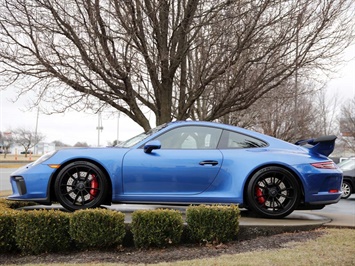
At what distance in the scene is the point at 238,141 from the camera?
5.93m

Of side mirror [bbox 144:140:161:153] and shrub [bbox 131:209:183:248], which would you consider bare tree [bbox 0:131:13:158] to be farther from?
shrub [bbox 131:209:183:248]

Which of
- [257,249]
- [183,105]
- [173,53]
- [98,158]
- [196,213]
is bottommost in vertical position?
[257,249]

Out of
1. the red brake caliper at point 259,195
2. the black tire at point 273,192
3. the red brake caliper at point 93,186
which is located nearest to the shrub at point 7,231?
the red brake caliper at point 93,186

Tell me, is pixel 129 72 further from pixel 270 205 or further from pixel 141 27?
pixel 270 205

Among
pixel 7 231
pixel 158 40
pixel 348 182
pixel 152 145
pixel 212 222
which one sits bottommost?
pixel 7 231

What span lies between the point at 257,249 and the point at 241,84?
5.95 meters

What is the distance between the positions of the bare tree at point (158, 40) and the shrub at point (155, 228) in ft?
13.7

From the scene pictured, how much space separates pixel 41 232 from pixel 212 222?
6.47 feet

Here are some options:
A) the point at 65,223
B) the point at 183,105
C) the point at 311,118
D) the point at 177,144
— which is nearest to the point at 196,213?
the point at 177,144

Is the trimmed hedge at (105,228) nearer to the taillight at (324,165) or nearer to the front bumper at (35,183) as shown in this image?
the front bumper at (35,183)

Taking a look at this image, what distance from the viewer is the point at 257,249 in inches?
184

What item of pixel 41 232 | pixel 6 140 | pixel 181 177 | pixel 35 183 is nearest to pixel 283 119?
pixel 181 177

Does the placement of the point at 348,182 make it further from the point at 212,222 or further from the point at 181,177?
the point at 212,222

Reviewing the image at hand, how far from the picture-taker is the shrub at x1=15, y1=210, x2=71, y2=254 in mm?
4836
